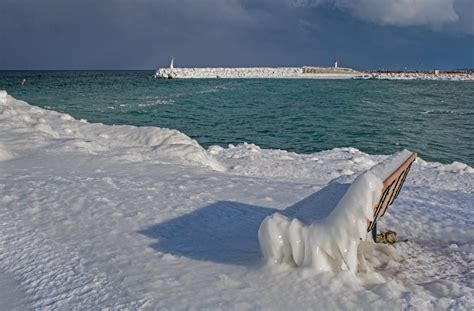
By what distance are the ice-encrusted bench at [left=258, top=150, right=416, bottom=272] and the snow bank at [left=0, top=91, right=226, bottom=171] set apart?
197 inches

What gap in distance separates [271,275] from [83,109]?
88.8 feet

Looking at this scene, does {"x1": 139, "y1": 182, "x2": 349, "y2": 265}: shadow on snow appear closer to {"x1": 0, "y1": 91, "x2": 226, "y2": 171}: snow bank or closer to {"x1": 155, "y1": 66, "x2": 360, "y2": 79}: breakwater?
{"x1": 0, "y1": 91, "x2": 226, "y2": 171}: snow bank

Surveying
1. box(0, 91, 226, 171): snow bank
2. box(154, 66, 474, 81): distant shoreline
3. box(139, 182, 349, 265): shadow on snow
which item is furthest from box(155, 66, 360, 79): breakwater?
box(139, 182, 349, 265): shadow on snow

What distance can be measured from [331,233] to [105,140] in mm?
7850

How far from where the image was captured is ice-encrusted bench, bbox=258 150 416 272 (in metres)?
3.35

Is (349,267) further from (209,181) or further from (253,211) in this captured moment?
(209,181)

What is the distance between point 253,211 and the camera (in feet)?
17.8

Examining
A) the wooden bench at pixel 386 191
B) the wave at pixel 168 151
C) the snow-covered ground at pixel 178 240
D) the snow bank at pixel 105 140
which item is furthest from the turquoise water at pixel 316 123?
the wooden bench at pixel 386 191

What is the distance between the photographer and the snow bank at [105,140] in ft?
27.6

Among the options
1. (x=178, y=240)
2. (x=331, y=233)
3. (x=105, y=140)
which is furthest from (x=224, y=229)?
(x=105, y=140)

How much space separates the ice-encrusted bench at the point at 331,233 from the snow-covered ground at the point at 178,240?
0.32ft

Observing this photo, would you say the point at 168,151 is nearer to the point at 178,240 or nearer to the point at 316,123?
the point at 178,240

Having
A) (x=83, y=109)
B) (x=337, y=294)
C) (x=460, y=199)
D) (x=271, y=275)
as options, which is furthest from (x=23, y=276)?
(x=83, y=109)

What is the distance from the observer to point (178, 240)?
437 centimetres
